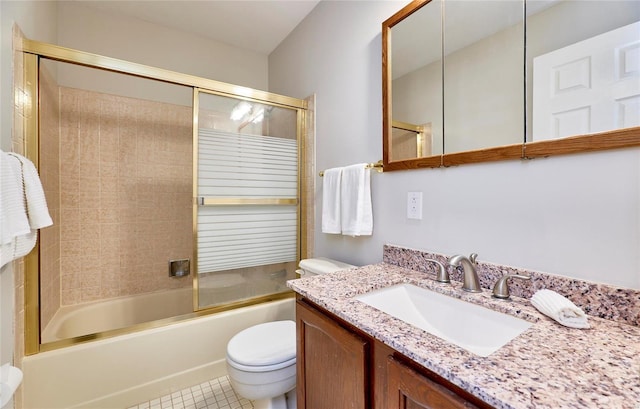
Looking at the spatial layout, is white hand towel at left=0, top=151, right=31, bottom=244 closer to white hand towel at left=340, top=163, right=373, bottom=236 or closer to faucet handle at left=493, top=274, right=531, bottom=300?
white hand towel at left=340, top=163, right=373, bottom=236

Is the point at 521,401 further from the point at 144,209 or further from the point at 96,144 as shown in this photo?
the point at 96,144

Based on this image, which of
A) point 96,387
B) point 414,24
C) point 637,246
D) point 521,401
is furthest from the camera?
point 96,387

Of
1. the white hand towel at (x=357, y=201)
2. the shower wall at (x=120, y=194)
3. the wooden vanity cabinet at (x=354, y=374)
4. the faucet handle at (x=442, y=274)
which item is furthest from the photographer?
the shower wall at (x=120, y=194)

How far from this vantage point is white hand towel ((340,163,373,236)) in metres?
1.47

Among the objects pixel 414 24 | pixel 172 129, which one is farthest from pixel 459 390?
pixel 172 129

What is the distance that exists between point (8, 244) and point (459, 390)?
63.1 inches

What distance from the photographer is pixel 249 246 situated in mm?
1934

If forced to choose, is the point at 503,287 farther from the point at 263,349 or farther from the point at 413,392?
the point at 263,349

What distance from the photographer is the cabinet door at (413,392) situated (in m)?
0.54

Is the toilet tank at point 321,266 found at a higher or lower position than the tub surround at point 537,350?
lower

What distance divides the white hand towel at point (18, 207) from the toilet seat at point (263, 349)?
96 centimetres

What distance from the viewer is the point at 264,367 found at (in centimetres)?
121

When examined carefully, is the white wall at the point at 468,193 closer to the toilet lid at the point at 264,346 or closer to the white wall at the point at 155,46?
the toilet lid at the point at 264,346

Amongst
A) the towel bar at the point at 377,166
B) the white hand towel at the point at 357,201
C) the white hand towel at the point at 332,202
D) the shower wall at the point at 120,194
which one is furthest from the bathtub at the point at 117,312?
the towel bar at the point at 377,166
